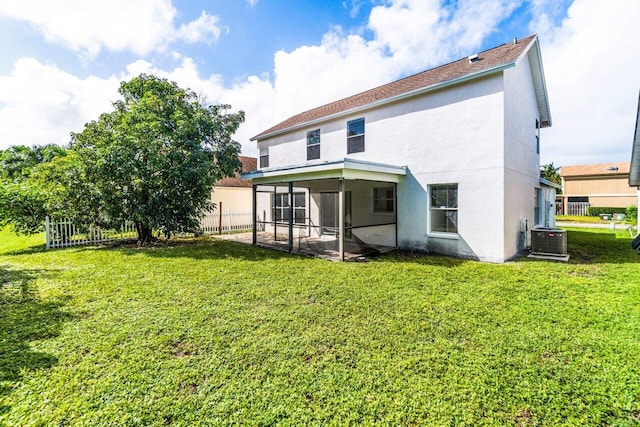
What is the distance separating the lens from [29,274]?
7062 millimetres

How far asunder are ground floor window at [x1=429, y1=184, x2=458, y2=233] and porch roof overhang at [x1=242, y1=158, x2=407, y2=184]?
52.9 inches

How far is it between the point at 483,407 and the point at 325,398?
1448 millimetres

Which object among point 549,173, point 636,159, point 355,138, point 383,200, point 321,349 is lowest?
point 321,349

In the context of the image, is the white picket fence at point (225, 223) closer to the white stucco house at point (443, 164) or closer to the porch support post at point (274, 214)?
the porch support post at point (274, 214)

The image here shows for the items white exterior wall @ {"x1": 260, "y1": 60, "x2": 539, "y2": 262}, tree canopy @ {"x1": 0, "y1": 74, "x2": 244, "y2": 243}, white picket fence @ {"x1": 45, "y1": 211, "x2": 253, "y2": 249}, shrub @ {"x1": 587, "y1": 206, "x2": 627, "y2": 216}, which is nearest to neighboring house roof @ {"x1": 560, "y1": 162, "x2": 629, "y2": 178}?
shrub @ {"x1": 587, "y1": 206, "x2": 627, "y2": 216}

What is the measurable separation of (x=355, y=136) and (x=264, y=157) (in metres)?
6.63

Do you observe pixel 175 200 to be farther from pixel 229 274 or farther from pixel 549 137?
pixel 549 137

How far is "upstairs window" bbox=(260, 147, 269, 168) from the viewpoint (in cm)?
1611

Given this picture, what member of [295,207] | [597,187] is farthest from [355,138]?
[597,187]

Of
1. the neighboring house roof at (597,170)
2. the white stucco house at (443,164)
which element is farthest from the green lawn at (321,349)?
the neighboring house roof at (597,170)

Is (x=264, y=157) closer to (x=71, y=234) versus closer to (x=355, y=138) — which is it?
(x=355, y=138)

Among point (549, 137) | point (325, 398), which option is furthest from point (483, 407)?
point (549, 137)

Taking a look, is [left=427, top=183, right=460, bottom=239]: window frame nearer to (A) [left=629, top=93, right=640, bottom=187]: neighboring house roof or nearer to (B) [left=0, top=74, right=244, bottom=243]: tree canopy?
(A) [left=629, top=93, right=640, bottom=187]: neighboring house roof

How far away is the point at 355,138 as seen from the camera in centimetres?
1170
